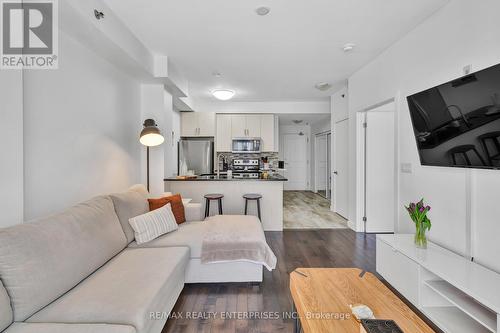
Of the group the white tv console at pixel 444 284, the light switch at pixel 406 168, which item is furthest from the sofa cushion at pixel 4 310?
the light switch at pixel 406 168

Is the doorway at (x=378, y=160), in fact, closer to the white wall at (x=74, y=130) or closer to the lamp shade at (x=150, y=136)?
the lamp shade at (x=150, y=136)

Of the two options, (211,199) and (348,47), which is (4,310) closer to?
(211,199)

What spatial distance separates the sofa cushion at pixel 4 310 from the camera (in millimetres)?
1112

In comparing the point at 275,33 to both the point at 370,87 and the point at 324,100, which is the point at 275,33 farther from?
the point at 324,100

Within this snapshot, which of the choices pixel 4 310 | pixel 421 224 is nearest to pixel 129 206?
pixel 4 310

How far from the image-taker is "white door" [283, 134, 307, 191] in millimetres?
8602

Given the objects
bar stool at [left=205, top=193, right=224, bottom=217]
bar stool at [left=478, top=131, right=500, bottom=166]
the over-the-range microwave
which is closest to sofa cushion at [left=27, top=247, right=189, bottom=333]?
bar stool at [left=205, top=193, right=224, bottom=217]

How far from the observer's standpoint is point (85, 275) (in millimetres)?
1632

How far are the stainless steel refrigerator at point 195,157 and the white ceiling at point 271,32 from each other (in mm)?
2107

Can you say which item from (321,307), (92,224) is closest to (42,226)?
(92,224)

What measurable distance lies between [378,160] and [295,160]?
4.72m

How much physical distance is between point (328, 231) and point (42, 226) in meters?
3.88

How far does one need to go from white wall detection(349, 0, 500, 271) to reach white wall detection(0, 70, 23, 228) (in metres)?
3.46

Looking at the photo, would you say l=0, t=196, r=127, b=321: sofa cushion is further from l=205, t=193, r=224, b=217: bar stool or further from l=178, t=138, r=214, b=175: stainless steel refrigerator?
l=178, t=138, r=214, b=175: stainless steel refrigerator
